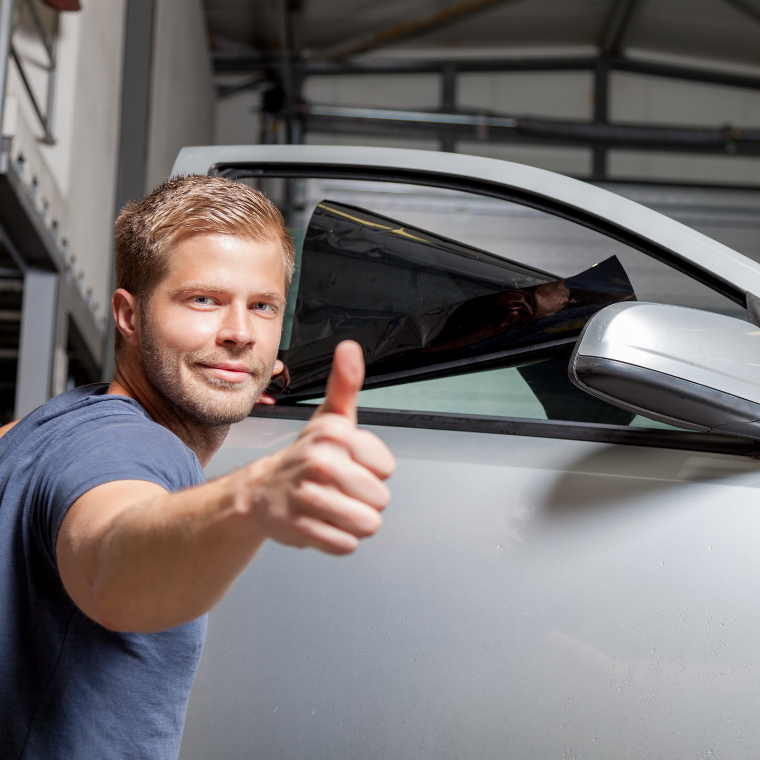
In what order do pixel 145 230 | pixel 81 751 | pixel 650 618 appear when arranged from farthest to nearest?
pixel 650 618 < pixel 145 230 < pixel 81 751

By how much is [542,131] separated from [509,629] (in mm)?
7410

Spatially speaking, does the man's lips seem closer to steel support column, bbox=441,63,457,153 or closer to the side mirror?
the side mirror

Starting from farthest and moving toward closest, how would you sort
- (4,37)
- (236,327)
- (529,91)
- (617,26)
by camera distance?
(529,91) < (617,26) < (4,37) < (236,327)

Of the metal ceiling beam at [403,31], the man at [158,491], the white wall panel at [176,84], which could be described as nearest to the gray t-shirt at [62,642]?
the man at [158,491]

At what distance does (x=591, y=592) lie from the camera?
3.90 feet

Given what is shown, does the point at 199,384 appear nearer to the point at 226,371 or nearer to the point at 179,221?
the point at 226,371

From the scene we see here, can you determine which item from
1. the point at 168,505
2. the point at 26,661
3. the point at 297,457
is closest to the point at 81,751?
the point at 26,661

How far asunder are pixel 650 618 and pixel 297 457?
2.68 feet

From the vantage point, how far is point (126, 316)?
1.07 metres

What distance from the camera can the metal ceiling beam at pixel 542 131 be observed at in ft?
25.8

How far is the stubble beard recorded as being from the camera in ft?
3.16

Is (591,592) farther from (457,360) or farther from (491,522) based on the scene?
(457,360)

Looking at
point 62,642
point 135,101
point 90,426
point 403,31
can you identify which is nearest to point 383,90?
Answer: point 403,31

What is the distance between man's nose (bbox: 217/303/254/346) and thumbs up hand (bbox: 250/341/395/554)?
41cm
